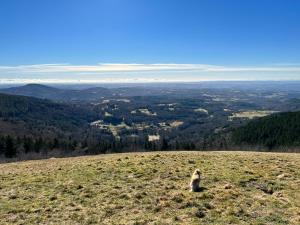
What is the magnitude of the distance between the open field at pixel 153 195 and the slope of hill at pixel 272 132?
310 ft

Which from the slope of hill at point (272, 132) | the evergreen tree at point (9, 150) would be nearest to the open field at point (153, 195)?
the evergreen tree at point (9, 150)

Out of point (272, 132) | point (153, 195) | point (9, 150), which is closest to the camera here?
point (153, 195)

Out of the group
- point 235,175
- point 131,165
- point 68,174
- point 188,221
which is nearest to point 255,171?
point 235,175

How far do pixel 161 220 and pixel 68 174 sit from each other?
39.8 feet

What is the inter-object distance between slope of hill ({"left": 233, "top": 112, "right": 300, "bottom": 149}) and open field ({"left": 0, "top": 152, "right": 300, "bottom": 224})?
9460 centimetres

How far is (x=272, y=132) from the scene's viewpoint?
137875 millimetres

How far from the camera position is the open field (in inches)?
594

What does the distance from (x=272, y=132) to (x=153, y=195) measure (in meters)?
129

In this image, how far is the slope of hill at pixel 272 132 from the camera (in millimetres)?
121562

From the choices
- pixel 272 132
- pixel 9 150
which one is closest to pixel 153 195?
pixel 9 150

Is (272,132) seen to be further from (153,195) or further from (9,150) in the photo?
(153,195)

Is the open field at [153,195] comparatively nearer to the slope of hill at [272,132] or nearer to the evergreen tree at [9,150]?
the evergreen tree at [9,150]

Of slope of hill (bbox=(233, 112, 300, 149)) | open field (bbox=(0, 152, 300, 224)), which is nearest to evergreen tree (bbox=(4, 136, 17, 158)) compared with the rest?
open field (bbox=(0, 152, 300, 224))

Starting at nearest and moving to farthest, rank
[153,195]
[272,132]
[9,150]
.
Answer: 1. [153,195]
2. [9,150]
3. [272,132]
